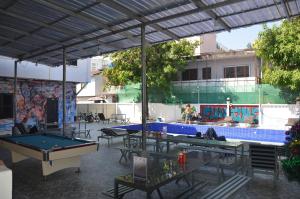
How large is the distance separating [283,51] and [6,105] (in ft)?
49.8

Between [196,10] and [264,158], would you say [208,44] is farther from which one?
[196,10]

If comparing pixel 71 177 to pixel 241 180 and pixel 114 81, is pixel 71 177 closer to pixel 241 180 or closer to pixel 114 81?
pixel 241 180

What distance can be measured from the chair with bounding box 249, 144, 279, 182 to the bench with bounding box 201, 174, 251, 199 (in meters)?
1.46

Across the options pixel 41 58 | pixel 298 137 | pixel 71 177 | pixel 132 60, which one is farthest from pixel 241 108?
pixel 298 137

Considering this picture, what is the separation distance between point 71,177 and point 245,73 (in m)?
17.0

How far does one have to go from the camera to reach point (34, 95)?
16203 millimetres

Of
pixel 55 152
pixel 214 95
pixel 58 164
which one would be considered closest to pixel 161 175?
pixel 55 152

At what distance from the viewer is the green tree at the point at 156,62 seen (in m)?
19.8

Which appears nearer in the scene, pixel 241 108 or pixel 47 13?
pixel 47 13

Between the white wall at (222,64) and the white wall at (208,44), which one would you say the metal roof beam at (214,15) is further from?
the white wall at (208,44)

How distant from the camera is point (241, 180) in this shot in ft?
15.1

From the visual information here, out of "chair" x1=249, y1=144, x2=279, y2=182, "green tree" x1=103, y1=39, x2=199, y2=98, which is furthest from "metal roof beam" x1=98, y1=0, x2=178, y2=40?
"green tree" x1=103, y1=39, x2=199, y2=98

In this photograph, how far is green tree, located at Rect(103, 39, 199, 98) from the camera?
19.8 m

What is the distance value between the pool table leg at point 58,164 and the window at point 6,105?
32.9 feet
